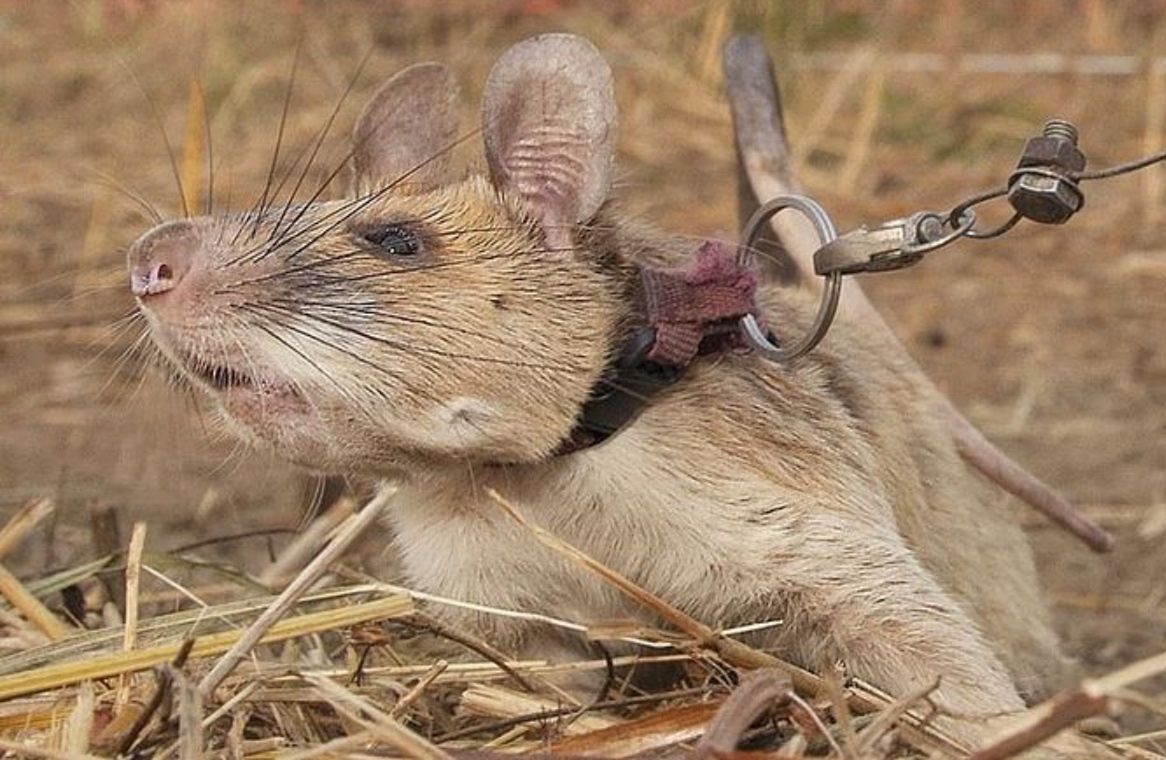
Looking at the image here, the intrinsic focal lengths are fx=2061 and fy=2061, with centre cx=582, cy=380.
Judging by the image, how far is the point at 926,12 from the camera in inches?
369

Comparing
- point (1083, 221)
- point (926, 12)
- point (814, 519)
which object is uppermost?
point (926, 12)

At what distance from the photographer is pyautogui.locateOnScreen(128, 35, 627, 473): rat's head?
2557mm

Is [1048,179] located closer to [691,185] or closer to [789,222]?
[789,222]

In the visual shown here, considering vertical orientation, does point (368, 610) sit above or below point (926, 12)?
below

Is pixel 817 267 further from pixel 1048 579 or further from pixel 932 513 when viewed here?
pixel 1048 579

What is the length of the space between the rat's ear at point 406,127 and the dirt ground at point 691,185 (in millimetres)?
305

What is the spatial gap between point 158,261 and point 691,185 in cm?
515

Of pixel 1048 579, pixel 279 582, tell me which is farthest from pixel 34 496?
pixel 1048 579

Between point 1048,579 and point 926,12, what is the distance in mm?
5318

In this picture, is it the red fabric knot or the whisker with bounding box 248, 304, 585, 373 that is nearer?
the whisker with bounding box 248, 304, 585, 373

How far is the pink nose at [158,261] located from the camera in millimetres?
2539

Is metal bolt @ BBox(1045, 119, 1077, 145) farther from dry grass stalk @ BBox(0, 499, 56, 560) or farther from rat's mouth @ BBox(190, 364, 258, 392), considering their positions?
dry grass stalk @ BBox(0, 499, 56, 560)

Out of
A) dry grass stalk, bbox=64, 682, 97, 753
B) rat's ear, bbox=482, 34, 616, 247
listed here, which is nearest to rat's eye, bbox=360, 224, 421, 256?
rat's ear, bbox=482, 34, 616, 247

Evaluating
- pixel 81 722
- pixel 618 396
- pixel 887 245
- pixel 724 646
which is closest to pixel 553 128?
pixel 618 396
